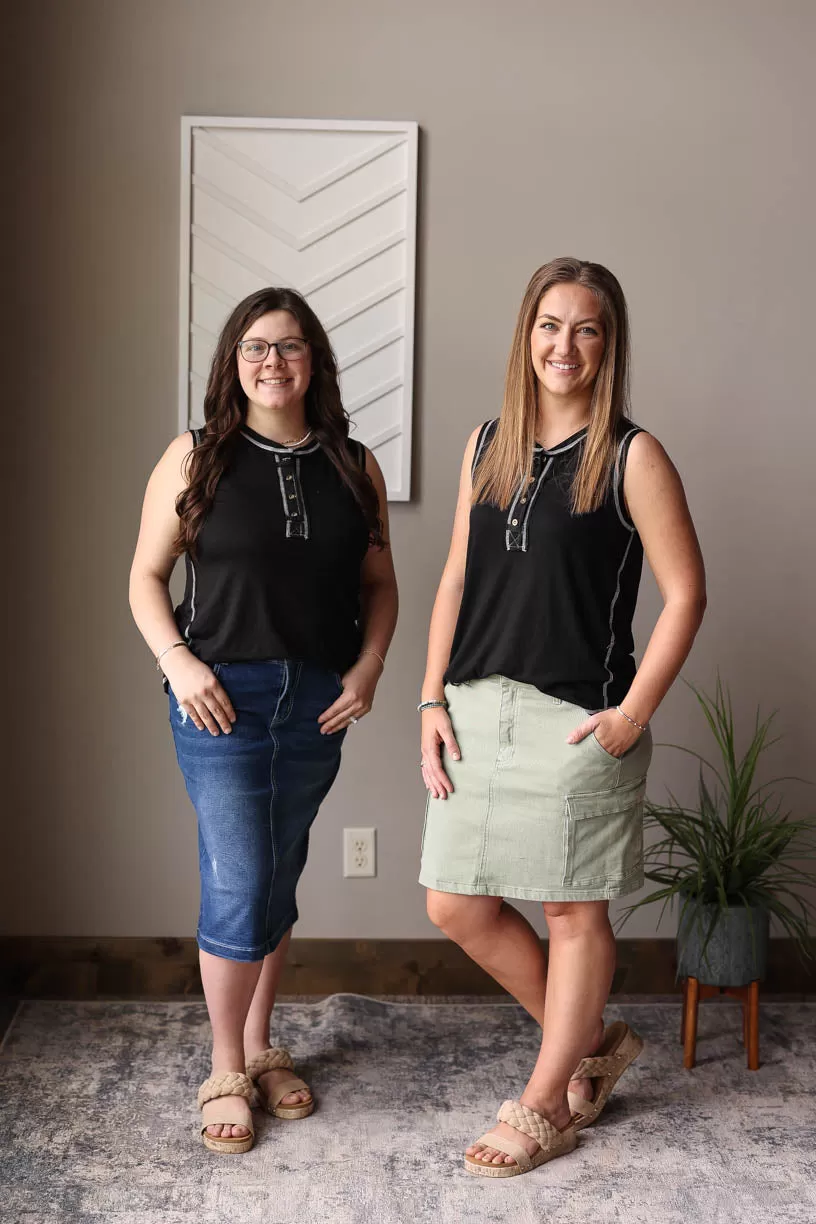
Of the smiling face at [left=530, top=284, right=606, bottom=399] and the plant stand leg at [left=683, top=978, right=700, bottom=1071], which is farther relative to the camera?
the plant stand leg at [left=683, top=978, right=700, bottom=1071]

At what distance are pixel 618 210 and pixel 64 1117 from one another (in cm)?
233

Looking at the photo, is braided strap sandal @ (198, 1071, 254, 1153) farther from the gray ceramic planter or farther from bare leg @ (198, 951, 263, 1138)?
the gray ceramic planter

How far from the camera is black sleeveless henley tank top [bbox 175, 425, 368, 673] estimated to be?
83.0 inches

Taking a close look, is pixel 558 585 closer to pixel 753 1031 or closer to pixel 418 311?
pixel 418 311

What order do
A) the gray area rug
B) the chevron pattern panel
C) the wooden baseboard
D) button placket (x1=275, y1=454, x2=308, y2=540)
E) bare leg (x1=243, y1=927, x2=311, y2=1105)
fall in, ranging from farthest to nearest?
the wooden baseboard → the chevron pattern panel → bare leg (x1=243, y1=927, x2=311, y2=1105) → button placket (x1=275, y1=454, x2=308, y2=540) → the gray area rug

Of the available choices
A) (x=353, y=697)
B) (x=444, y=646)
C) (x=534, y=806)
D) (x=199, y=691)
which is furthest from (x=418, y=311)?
(x=534, y=806)

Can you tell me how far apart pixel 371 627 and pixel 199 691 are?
15.7 inches

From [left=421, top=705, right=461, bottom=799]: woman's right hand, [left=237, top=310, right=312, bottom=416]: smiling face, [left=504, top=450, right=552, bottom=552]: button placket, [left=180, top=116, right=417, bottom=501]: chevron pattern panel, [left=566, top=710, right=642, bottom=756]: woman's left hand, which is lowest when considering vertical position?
[left=421, top=705, right=461, bottom=799]: woman's right hand

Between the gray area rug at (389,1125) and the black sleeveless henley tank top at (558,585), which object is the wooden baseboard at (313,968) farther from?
the black sleeveless henley tank top at (558,585)

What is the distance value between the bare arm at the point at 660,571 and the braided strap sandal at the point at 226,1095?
3.17 feet

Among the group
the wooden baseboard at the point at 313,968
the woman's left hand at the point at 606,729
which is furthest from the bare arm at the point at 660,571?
the wooden baseboard at the point at 313,968

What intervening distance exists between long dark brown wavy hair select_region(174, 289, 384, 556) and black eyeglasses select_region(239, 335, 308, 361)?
0.03 metres

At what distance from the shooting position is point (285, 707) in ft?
7.11

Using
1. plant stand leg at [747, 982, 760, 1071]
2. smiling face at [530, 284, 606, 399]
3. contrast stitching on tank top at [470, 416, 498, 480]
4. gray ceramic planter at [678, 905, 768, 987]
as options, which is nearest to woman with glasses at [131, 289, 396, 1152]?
contrast stitching on tank top at [470, 416, 498, 480]
